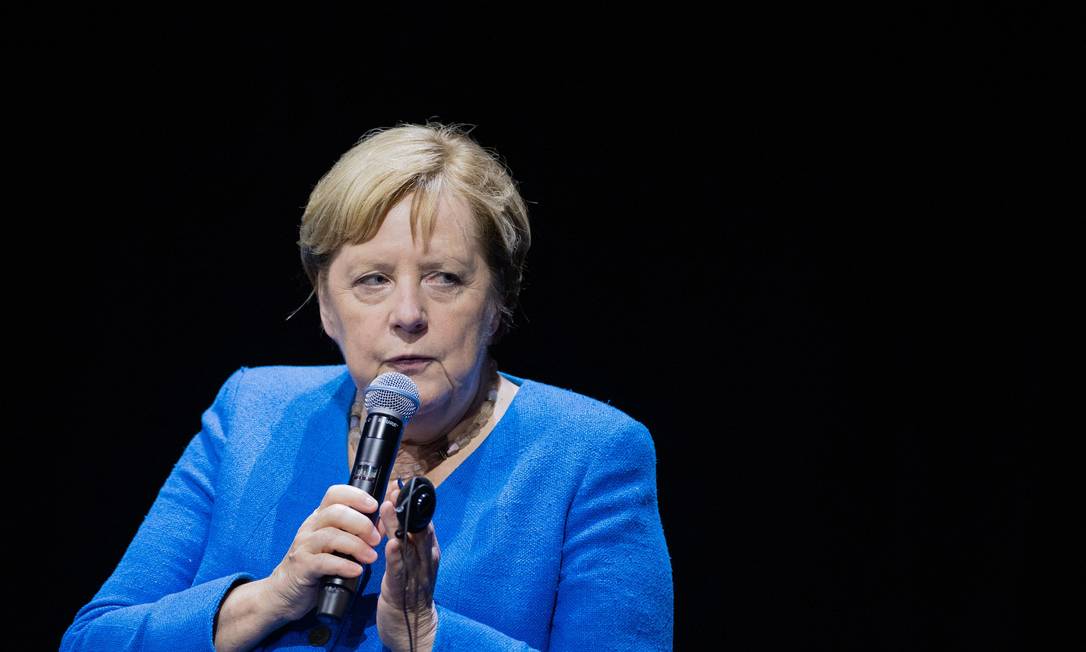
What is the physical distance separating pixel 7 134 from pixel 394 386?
1.74 metres

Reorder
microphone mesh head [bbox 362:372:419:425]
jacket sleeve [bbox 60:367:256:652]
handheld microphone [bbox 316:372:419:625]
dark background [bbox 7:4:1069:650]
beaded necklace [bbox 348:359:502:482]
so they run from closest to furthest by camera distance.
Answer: handheld microphone [bbox 316:372:419:625]
microphone mesh head [bbox 362:372:419:425]
jacket sleeve [bbox 60:367:256:652]
beaded necklace [bbox 348:359:502:482]
dark background [bbox 7:4:1069:650]

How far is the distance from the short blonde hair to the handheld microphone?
282 mm

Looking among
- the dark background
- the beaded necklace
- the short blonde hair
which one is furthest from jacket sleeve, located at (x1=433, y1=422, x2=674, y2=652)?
the dark background

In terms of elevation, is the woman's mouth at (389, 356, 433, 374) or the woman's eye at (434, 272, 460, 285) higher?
the woman's eye at (434, 272, 460, 285)

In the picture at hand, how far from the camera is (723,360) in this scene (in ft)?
8.07

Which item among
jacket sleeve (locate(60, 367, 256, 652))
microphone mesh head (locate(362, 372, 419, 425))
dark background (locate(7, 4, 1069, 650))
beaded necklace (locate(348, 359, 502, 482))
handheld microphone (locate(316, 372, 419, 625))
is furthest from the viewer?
dark background (locate(7, 4, 1069, 650))

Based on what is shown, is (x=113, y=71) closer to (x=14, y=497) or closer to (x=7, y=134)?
(x=7, y=134)

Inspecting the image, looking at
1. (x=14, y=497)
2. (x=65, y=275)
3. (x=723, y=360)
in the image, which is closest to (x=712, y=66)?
(x=723, y=360)

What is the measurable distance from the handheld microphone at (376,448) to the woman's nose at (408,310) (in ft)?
0.33

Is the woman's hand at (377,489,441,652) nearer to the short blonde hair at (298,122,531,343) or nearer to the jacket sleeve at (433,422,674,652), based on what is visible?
the jacket sleeve at (433,422,674,652)

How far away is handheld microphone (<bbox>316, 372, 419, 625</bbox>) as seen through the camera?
112 centimetres

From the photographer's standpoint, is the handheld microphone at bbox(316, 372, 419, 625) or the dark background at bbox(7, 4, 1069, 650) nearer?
the handheld microphone at bbox(316, 372, 419, 625)

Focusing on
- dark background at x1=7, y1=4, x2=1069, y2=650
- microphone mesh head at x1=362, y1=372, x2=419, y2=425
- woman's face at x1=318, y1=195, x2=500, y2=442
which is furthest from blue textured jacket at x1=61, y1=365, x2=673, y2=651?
dark background at x1=7, y1=4, x2=1069, y2=650

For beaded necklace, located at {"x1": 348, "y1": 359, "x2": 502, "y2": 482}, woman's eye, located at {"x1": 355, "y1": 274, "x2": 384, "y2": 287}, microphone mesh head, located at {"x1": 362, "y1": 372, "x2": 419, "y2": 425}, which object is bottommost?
microphone mesh head, located at {"x1": 362, "y1": 372, "x2": 419, "y2": 425}
